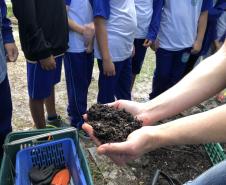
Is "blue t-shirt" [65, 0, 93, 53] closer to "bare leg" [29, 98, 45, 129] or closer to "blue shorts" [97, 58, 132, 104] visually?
"blue shorts" [97, 58, 132, 104]

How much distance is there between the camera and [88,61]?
10.1ft

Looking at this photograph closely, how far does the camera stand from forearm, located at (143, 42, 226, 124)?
1.79 meters

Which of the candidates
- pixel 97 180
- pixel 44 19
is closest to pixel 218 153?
pixel 97 180

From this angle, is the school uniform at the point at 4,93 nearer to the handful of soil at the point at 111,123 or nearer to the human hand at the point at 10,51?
the human hand at the point at 10,51

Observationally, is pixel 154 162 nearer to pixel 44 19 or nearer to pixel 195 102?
pixel 195 102

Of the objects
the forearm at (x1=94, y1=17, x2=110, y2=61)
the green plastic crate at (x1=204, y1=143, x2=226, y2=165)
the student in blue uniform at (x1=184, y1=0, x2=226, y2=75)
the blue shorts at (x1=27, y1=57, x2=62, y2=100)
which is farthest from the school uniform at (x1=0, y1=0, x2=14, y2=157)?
the student in blue uniform at (x1=184, y1=0, x2=226, y2=75)

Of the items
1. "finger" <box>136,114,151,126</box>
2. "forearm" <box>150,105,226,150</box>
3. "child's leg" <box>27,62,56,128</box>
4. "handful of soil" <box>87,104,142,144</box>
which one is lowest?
"child's leg" <box>27,62,56,128</box>

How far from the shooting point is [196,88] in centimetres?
182

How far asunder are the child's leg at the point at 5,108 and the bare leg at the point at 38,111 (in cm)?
41

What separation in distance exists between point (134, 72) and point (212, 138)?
2593 millimetres

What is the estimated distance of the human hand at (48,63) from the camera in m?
2.61

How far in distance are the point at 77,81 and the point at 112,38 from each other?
1.78 feet

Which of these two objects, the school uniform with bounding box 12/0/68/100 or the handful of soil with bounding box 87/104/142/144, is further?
the school uniform with bounding box 12/0/68/100

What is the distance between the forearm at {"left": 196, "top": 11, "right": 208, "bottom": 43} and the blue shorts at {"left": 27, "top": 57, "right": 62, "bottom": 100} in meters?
1.65
